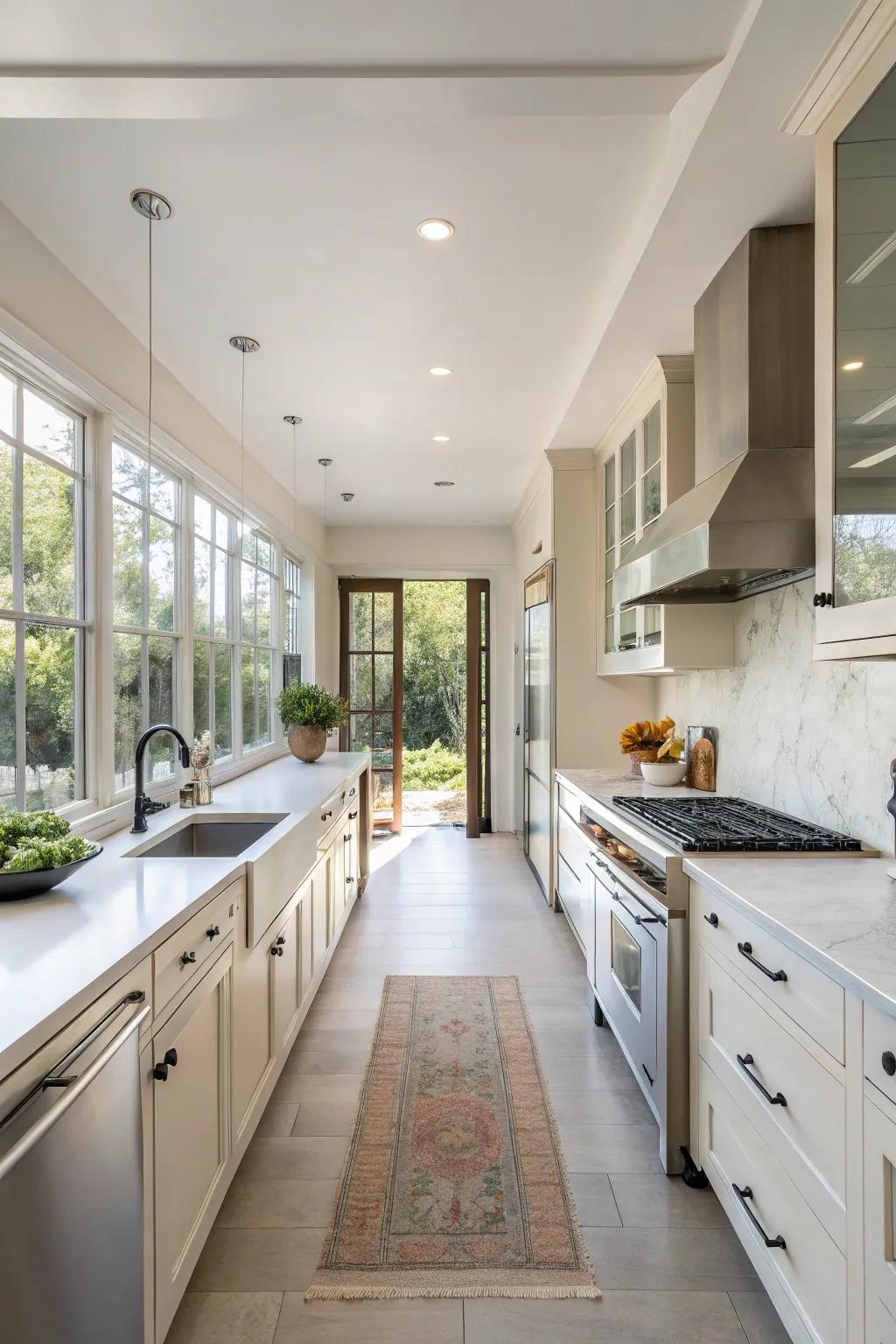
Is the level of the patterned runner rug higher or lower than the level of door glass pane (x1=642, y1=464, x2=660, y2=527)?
lower

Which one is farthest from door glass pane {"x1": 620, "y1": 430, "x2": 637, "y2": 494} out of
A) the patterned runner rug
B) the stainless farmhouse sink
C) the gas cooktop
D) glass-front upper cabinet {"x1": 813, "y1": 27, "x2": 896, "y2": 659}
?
the patterned runner rug

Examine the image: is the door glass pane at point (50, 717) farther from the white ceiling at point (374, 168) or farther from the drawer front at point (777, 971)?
the drawer front at point (777, 971)

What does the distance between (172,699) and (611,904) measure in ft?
6.84

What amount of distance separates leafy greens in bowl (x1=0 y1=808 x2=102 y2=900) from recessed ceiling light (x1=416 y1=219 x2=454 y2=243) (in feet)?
6.27

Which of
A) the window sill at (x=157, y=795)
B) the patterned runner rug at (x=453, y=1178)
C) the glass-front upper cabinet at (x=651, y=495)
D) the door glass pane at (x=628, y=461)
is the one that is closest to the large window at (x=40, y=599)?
the window sill at (x=157, y=795)

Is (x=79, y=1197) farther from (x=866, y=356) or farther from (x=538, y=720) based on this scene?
(x=538, y=720)

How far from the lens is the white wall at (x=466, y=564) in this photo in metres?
6.40

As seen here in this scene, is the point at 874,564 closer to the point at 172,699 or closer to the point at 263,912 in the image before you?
the point at 263,912

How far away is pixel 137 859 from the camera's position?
1.91 metres

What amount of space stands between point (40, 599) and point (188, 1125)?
4.98 feet

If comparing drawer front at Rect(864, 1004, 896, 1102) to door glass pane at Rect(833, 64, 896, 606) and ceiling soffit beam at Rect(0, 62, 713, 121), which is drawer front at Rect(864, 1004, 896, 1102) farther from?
ceiling soffit beam at Rect(0, 62, 713, 121)

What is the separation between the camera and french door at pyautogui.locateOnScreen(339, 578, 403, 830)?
6.50 meters

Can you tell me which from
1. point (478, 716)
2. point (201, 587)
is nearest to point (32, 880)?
point (201, 587)

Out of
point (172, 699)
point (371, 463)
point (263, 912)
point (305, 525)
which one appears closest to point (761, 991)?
point (263, 912)
